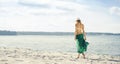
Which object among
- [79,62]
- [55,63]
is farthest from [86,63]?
[55,63]

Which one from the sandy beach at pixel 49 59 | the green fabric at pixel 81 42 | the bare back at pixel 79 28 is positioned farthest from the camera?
the green fabric at pixel 81 42

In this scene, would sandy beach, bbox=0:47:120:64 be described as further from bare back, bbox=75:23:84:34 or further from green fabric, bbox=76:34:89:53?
bare back, bbox=75:23:84:34

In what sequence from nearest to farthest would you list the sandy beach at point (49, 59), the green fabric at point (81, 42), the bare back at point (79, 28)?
1. the sandy beach at point (49, 59)
2. the bare back at point (79, 28)
3. the green fabric at point (81, 42)

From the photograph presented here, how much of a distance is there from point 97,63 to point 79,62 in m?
0.92

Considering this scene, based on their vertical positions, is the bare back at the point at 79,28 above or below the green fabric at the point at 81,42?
above

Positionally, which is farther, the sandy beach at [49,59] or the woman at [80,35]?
the woman at [80,35]

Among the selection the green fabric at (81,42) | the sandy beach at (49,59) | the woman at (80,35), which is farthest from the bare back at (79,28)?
the sandy beach at (49,59)

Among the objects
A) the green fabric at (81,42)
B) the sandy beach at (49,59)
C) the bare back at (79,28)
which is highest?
the bare back at (79,28)

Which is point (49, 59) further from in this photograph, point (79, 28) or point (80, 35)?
point (79, 28)

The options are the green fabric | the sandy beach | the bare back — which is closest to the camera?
the sandy beach

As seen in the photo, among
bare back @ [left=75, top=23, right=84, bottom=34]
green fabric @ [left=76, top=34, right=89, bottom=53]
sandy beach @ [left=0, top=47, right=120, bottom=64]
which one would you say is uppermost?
bare back @ [left=75, top=23, right=84, bottom=34]

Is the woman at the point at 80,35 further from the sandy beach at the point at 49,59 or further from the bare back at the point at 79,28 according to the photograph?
the sandy beach at the point at 49,59

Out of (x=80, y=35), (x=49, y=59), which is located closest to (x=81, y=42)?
(x=80, y=35)

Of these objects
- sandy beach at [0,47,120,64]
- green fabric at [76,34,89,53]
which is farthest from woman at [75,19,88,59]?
sandy beach at [0,47,120,64]
